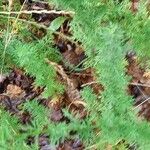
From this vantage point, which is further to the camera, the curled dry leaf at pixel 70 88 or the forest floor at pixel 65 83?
the curled dry leaf at pixel 70 88

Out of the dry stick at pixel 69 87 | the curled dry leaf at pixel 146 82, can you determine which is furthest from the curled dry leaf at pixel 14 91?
the curled dry leaf at pixel 146 82

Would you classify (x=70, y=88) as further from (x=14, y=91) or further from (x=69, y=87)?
(x=14, y=91)

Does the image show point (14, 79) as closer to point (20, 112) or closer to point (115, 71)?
point (20, 112)

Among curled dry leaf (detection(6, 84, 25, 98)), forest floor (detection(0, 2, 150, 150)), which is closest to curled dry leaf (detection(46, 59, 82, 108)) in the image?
forest floor (detection(0, 2, 150, 150))

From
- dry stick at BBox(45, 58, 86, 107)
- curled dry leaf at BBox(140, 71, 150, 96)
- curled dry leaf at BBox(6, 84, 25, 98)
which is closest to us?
curled dry leaf at BBox(140, 71, 150, 96)

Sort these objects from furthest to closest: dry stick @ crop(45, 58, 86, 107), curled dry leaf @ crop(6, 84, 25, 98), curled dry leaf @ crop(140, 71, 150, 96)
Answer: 1. curled dry leaf @ crop(6, 84, 25, 98)
2. dry stick @ crop(45, 58, 86, 107)
3. curled dry leaf @ crop(140, 71, 150, 96)

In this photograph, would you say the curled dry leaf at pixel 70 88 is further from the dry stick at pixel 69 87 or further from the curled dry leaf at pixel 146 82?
the curled dry leaf at pixel 146 82

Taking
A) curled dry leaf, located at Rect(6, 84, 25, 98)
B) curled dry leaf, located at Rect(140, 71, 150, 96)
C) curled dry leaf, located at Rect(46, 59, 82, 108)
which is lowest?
curled dry leaf, located at Rect(6, 84, 25, 98)

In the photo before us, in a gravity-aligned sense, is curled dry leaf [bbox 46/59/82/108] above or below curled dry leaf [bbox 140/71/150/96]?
below

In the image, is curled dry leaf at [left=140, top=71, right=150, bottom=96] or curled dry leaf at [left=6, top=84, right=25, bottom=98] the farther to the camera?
curled dry leaf at [left=6, top=84, right=25, bottom=98]

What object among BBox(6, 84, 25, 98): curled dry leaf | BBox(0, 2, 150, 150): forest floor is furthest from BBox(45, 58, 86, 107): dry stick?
BBox(6, 84, 25, 98): curled dry leaf

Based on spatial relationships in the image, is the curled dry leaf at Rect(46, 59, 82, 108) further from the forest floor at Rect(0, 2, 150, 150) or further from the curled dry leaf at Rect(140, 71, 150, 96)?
the curled dry leaf at Rect(140, 71, 150, 96)
